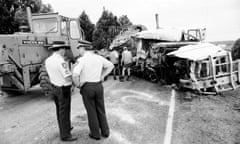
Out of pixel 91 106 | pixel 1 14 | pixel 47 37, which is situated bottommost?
pixel 91 106

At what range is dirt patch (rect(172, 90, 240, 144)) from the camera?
3146 millimetres

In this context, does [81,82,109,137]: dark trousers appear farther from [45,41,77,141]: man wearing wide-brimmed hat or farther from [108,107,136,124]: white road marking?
[108,107,136,124]: white road marking

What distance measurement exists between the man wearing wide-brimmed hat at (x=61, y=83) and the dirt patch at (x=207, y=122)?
2.02 m

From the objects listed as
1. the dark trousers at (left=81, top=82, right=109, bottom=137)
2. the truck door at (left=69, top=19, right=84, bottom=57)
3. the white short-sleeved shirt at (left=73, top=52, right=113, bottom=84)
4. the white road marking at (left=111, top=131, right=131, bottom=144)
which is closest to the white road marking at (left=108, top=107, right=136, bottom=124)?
the white road marking at (left=111, top=131, right=131, bottom=144)

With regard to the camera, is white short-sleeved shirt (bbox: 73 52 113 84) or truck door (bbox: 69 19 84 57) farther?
truck door (bbox: 69 19 84 57)

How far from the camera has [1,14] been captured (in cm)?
1814

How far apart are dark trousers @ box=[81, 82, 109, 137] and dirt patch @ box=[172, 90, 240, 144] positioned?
1391 millimetres

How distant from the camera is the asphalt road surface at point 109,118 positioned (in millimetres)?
3330

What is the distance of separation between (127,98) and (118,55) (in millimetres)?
4337

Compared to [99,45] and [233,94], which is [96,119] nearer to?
[233,94]

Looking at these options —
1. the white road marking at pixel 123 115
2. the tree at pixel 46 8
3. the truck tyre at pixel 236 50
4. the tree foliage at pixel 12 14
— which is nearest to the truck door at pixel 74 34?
the white road marking at pixel 123 115

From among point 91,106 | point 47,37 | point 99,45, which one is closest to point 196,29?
point 47,37

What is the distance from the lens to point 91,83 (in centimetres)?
307

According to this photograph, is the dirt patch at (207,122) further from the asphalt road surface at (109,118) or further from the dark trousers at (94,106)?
the dark trousers at (94,106)
